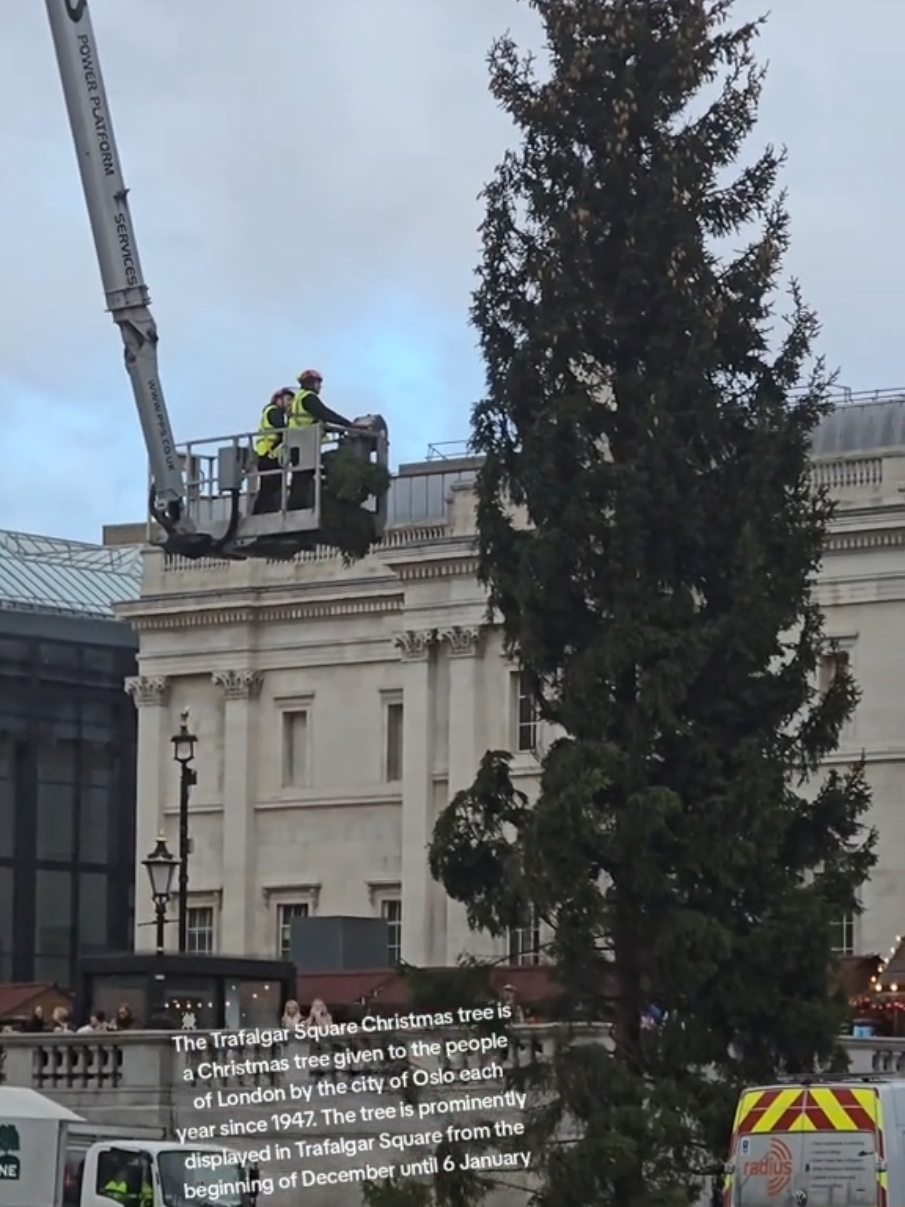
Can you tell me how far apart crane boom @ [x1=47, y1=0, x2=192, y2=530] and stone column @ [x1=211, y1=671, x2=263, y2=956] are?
42.9 metres

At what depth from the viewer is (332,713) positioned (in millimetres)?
76062

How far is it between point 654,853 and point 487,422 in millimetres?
4702

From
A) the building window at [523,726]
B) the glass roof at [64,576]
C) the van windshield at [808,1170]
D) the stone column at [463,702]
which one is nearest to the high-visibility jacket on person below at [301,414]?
the van windshield at [808,1170]

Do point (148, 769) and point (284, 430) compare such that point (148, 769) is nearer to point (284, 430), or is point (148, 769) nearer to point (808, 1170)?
point (284, 430)

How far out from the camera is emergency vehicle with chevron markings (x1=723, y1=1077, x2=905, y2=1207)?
2812cm

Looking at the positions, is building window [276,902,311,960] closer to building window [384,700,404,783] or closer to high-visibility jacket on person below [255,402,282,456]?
building window [384,700,404,783]

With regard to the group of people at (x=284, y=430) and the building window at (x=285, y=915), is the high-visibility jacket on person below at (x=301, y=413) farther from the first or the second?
the building window at (x=285, y=915)

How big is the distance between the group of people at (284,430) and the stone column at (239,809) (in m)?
44.7

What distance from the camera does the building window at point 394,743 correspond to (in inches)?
2943

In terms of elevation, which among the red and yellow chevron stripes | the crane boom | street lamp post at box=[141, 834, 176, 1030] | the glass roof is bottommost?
the red and yellow chevron stripes

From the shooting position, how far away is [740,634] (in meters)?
32.7

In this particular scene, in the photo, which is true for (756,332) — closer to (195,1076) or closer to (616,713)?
(616,713)

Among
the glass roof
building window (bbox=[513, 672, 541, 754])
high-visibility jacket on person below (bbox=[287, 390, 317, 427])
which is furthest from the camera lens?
the glass roof

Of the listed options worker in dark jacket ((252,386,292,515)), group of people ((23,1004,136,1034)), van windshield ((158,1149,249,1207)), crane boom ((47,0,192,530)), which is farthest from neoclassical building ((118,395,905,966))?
worker in dark jacket ((252,386,292,515))
